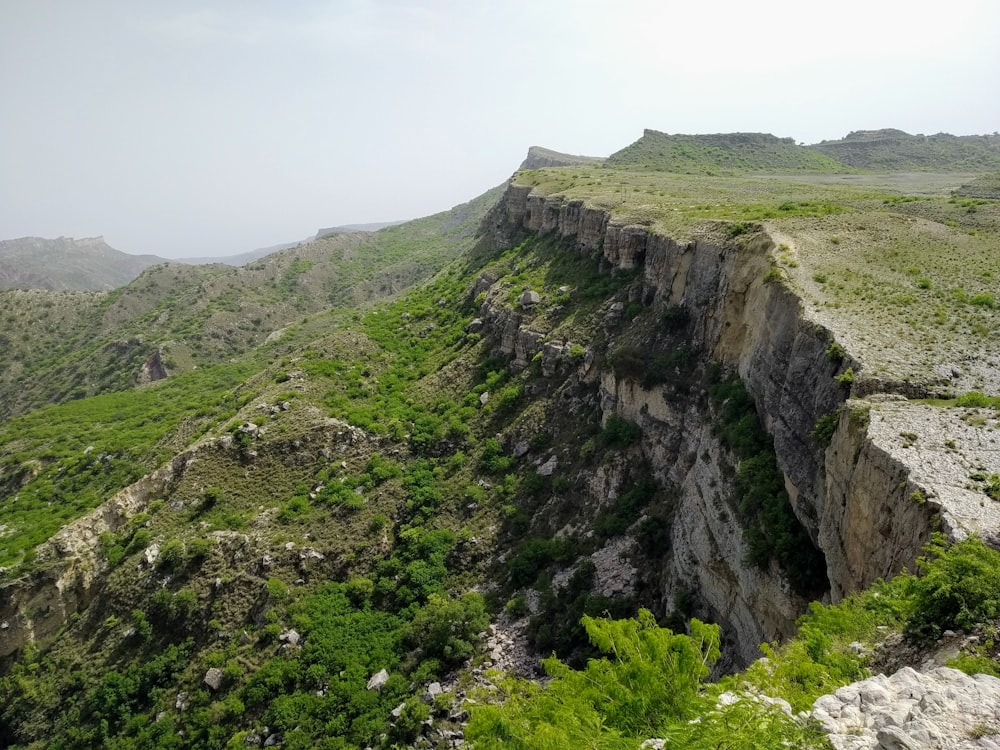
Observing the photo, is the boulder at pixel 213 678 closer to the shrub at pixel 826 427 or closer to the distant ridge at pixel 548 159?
the shrub at pixel 826 427

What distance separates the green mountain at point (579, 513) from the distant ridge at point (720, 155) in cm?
3954

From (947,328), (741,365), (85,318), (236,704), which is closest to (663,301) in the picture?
(741,365)

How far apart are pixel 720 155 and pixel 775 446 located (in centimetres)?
9982

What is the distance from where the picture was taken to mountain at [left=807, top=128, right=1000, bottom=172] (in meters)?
86.6

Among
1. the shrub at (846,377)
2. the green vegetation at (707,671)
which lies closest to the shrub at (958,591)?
the green vegetation at (707,671)

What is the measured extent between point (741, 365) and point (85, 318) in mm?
152314

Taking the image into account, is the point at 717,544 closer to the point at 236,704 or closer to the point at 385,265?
the point at 236,704

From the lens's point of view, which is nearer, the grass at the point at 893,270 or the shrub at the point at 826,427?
the shrub at the point at 826,427

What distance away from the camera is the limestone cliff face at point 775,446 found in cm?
1280

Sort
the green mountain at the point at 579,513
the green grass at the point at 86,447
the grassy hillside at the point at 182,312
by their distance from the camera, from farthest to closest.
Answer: the grassy hillside at the point at 182,312 < the green grass at the point at 86,447 < the green mountain at the point at 579,513

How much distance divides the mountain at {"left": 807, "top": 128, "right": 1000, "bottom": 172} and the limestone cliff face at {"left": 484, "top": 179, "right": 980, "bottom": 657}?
75.6 meters

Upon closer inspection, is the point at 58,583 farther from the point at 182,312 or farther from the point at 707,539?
the point at 182,312

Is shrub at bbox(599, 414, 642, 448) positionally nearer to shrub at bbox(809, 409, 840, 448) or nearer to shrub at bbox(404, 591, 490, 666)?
shrub at bbox(404, 591, 490, 666)

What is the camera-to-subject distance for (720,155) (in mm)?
103312
